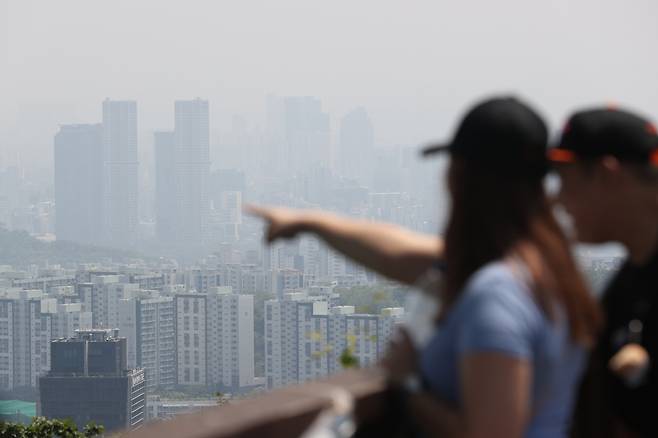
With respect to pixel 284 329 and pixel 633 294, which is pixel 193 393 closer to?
pixel 284 329

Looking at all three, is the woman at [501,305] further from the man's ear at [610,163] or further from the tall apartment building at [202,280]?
the tall apartment building at [202,280]

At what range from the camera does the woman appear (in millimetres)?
1265

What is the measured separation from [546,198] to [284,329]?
122589mm

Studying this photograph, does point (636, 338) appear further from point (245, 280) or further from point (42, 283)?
point (245, 280)

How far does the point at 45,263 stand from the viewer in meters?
183

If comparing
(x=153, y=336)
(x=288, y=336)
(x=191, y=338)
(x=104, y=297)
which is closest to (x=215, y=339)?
(x=191, y=338)

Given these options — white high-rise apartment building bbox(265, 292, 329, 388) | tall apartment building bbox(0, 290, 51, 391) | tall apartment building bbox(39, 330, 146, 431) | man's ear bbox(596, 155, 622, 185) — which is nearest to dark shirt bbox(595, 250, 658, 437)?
man's ear bbox(596, 155, 622, 185)

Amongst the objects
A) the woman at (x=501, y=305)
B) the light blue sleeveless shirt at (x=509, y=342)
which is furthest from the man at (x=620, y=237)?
the light blue sleeveless shirt at (x=509, y=342)

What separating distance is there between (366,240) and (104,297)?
131 meters

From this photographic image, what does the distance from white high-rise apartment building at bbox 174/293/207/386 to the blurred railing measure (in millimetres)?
121769

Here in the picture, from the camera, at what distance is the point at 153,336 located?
12388cm

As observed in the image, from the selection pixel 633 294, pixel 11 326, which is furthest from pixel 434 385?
pixel 11 326

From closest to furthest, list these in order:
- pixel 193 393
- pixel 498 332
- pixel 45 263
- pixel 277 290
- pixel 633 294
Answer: pixel 498 332 < pixel 633 294 < pixel 193 393 < pixel 277 290 < pixel 45 263

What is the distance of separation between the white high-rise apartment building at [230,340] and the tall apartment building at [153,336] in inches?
159
